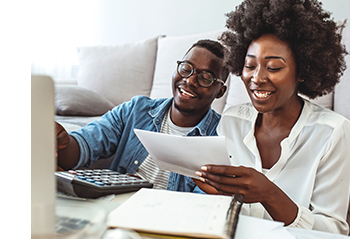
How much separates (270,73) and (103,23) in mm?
2237

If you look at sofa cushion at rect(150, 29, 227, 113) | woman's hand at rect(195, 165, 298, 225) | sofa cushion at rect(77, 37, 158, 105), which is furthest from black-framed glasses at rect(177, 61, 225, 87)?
sofa cushion at rect(77, 37, 158, 105)

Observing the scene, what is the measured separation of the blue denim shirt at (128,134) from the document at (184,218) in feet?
1.73

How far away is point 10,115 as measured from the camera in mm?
320

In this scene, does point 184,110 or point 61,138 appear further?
point 184,110

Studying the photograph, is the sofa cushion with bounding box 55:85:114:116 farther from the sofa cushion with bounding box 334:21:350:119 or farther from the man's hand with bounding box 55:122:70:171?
the sofa cushion with bounding box 334:21:350:119

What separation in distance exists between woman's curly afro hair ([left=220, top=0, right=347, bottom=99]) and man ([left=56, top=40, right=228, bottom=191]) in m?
0.19

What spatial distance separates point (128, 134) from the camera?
1.18 m

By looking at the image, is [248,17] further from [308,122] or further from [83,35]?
[83,35]

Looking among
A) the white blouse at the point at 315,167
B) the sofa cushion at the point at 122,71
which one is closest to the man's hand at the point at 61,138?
the white blouse at the point at 315,167

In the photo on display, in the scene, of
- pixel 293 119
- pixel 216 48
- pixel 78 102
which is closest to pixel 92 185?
pixel 293 119

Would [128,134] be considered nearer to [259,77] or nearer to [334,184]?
[259,77]

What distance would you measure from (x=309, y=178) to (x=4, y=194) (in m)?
0.77

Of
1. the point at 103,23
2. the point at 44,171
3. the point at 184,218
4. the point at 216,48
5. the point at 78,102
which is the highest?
the point at 103,23

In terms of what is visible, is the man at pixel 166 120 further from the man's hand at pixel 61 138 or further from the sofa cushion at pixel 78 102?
the sofa cushion at pixel 78 102
